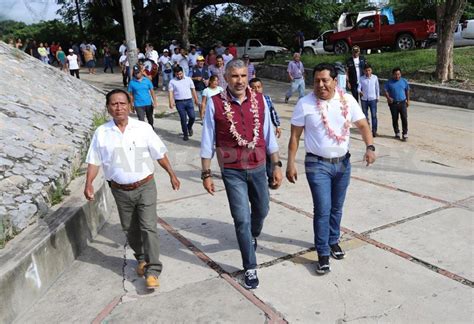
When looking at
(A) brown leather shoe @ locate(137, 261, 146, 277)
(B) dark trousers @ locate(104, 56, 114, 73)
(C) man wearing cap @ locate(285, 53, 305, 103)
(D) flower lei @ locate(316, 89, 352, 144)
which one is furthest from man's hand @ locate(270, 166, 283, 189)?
(B) dark trousers @ locate(104, 56, 114, 73)

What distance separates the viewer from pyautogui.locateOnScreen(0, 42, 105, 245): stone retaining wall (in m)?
4.45

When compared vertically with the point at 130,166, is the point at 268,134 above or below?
above

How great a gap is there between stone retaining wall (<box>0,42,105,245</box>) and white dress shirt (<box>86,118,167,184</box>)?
1.07m

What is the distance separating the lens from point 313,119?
3.76m

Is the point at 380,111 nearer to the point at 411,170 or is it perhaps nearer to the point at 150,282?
the point at 411,170

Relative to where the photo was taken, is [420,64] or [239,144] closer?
[239,144]

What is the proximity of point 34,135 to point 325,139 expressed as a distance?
436cm

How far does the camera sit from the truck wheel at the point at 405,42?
63.6 feet

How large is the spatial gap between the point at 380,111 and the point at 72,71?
500 inches

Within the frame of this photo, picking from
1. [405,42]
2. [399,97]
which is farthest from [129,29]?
[405,42]

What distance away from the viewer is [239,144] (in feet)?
11.9

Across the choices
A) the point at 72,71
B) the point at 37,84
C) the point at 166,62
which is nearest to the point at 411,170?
the point at 37,84

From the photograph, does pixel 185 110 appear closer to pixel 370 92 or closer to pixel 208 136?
pixel 370 92

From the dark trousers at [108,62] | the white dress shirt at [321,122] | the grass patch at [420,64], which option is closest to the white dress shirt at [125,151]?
the white dress shirt at [321,122]
